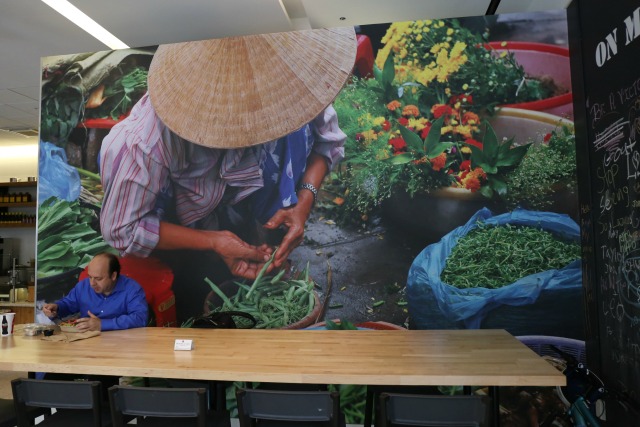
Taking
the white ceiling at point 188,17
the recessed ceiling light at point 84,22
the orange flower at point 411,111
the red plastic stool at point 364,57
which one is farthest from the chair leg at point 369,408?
the recessed ceiling light at point 84,22

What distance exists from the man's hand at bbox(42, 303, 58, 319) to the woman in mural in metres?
0.87

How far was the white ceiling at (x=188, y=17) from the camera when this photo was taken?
439 centimetres

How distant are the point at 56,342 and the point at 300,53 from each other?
8.26 ft

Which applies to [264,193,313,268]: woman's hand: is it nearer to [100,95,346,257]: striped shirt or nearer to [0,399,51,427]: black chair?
[100,95,346,257]: striped shirt

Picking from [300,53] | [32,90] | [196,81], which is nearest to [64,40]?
[32,90]

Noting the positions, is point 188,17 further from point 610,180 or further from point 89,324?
point 610,180

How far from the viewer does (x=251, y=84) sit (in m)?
3.95

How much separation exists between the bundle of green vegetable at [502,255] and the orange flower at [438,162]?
49cm

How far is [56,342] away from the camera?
2842 mm

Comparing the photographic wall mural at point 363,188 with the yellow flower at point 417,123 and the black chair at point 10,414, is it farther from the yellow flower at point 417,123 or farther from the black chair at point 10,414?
the black chair at point 10,414

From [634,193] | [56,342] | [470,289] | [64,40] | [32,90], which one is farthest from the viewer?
[32,90]

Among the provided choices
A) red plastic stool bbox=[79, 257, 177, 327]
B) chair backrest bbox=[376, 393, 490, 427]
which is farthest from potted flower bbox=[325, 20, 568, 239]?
chair backrest bbox=[376, 393, 490, 427]

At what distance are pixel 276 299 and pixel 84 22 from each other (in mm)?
3030

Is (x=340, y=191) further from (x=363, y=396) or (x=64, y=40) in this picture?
(x=64, y=40)
